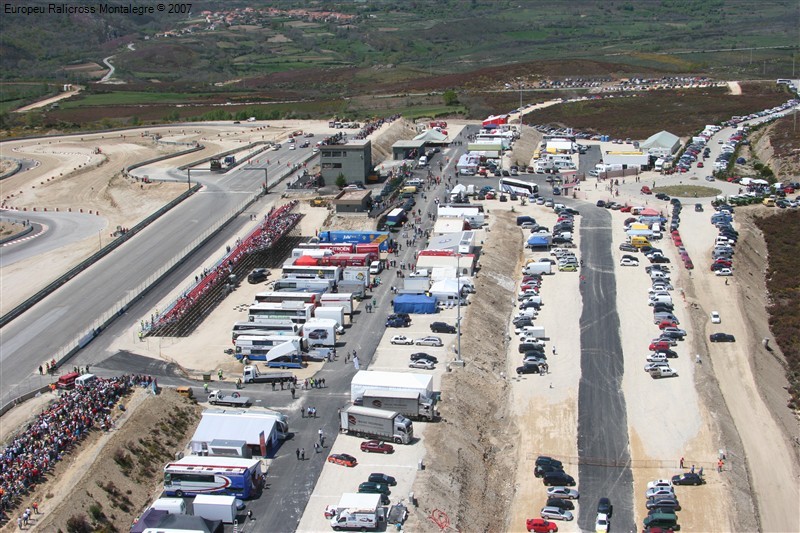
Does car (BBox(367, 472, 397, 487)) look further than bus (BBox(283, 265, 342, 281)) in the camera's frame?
No

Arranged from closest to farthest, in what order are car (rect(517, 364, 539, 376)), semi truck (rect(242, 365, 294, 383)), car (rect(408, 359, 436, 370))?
1. semi truck (rect(242, 365, 294, 383))
2. car (rect(408, 359, 436, 370))
3. car (rect(517, 364, 539, 376))

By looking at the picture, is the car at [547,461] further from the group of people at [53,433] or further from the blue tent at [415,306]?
the group of people at [53,433]

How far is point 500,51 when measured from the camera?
602 feet

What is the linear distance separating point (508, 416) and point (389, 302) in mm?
11864

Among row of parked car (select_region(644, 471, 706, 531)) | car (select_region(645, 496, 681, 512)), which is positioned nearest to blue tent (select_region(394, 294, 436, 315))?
row of parked car (select_region(644, 471, 706, 531))

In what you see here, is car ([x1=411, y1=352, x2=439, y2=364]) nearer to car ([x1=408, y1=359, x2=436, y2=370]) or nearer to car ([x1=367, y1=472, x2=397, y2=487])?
car ([x1=408, y1=359, x2=436, y2=370])

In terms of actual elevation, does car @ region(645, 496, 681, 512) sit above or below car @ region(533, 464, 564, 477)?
below

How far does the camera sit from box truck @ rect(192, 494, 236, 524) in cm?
2805

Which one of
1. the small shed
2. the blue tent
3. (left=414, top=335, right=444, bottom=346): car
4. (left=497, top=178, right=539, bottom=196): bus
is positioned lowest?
(left=414, top=335, right=444, bottom=346): car

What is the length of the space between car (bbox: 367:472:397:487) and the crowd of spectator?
726 inches

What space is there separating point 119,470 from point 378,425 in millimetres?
8455

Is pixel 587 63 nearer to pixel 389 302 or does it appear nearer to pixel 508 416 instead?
pixel 389 302

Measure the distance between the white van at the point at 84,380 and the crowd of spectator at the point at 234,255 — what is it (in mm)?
7005

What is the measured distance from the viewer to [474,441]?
3466 cm
